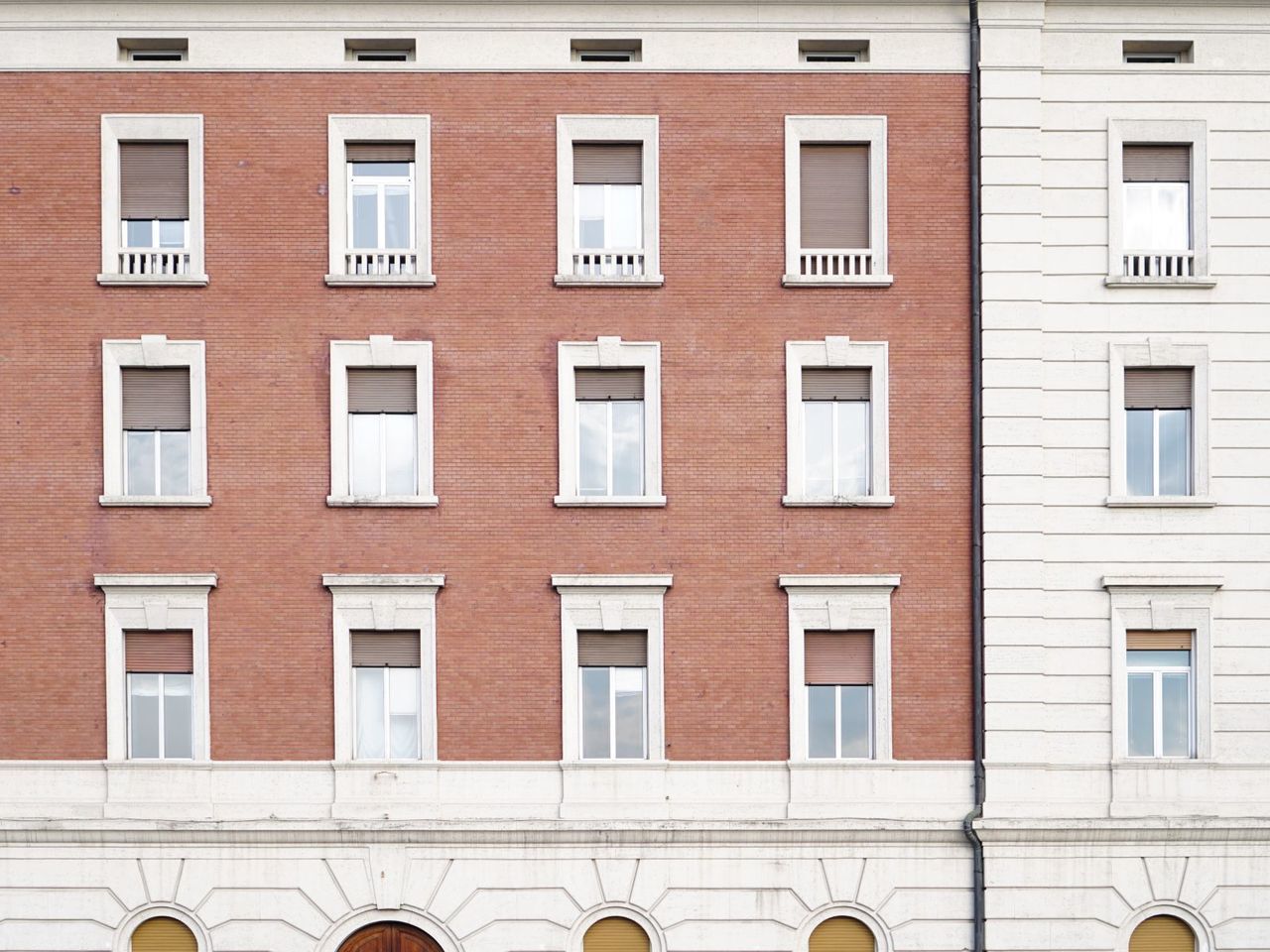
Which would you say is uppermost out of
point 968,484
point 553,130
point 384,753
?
point 553,130

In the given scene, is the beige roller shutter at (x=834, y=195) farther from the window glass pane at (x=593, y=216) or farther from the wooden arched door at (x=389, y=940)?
the wooden arched door at (x=389, y=940)

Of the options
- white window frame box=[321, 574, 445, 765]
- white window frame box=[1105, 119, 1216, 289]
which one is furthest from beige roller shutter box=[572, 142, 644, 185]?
white window frame box=[1105, 119, 1216, 289]

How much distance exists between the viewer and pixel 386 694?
59.9 feet

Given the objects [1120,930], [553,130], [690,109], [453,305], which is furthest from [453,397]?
[1120,930]

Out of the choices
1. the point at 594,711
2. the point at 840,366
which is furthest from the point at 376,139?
the point at 594,711

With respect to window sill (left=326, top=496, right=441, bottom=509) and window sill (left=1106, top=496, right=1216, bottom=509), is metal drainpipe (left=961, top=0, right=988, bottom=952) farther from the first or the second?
window sill (left=326, top=496, right=441, bottom=509)

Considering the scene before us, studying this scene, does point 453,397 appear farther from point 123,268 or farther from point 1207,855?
point 1207,855

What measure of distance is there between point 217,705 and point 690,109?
9.47 metres

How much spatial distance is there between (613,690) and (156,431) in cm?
658

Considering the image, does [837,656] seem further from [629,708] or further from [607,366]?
[607,366]

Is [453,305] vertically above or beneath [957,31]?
beneath

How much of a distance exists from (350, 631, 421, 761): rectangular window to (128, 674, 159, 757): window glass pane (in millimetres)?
2486

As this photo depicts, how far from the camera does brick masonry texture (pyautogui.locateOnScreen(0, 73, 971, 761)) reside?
18.1 meters

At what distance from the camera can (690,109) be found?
1847 cm
